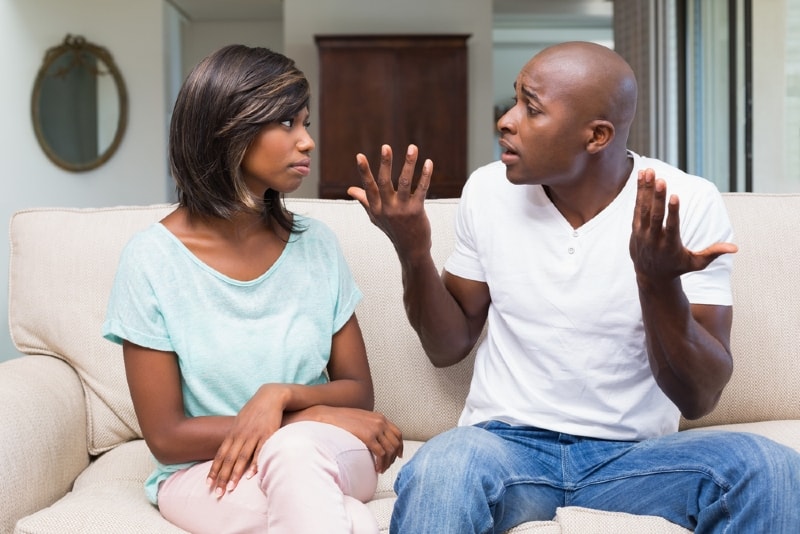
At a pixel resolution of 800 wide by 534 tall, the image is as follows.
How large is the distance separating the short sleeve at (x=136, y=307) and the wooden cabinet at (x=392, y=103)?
578cm

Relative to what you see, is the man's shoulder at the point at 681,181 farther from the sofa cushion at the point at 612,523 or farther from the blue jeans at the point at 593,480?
the sofa cushion at the point at 612,523

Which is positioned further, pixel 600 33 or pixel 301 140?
pixel 600 33

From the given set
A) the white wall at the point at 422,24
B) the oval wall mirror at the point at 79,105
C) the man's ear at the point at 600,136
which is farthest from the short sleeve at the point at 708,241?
the white wall at the point at 422,24

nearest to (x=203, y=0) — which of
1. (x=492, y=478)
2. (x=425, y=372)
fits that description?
(x=425, y=372)

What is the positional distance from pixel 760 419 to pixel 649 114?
527 cm

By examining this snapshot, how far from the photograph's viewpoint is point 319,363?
59.3 inches

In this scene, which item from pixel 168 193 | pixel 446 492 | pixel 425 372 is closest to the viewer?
pixel 446 492

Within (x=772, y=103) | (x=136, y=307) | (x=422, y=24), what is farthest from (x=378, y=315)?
(x=422, y=24)

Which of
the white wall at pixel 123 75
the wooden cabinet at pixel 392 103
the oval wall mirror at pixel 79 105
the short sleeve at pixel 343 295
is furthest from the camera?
the wooden cabinet at pixel 392 103

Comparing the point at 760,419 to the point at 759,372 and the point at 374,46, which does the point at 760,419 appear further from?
the point at 374,46

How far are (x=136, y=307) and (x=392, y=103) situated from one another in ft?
19.8

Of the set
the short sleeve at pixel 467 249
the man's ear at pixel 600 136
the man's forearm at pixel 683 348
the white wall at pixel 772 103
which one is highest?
the white wall at pixel 772 103

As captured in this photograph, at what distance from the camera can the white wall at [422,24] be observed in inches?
302

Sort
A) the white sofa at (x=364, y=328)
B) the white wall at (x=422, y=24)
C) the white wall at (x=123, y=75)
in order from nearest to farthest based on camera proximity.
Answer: the white sofa at (x=364, y=328), the white wall at (x=123, y=75), the white wall at (x=422, y=24)
